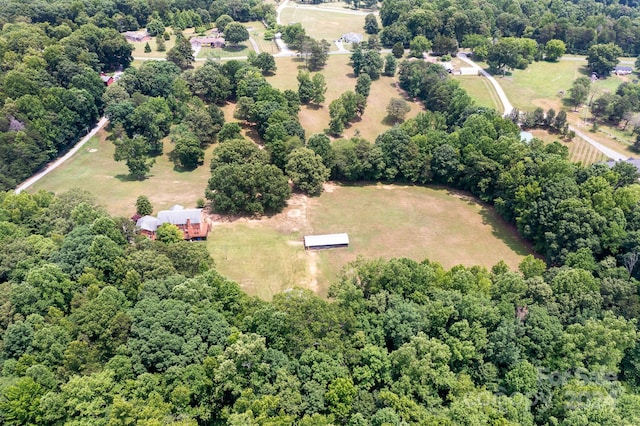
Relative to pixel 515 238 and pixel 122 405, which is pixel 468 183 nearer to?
pixel 515 238

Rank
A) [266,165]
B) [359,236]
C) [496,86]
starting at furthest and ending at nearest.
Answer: [496,86]
[266,165]
[359,236]

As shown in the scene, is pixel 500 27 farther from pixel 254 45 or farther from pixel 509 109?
pixel 254 45

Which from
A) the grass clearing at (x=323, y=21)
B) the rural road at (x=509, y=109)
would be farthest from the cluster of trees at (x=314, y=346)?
the grass clearing at (x=323, y=21)

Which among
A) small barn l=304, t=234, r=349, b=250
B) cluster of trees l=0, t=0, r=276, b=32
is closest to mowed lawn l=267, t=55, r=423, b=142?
small barn l=304, t=234, r=349, b=250

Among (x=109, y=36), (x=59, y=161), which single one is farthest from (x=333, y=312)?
(x=109, y=36)

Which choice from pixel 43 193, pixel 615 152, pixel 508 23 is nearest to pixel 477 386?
pixel 43 193

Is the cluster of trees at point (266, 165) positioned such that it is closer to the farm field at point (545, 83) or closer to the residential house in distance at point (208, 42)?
the residential house in distance at point (208, 42)

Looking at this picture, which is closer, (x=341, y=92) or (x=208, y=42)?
(x=341, y=92)
